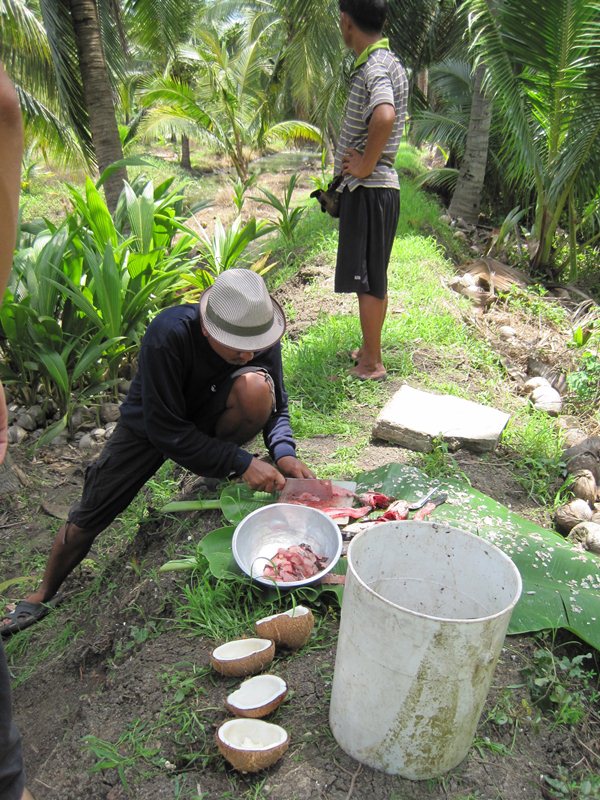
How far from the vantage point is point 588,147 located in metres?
5.79

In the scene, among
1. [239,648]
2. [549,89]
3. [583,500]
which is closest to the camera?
[239,648]

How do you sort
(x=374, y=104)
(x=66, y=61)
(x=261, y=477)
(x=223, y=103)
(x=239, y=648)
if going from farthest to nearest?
(x=223, y=103) < (x=66, y=61) < (x=374, y=104) < (x=261, y=477) < (x=239, y=648)

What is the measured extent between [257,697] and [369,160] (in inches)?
105

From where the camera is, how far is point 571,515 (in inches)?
107

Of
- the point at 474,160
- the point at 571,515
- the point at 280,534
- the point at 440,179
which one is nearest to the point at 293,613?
the point at 280,534

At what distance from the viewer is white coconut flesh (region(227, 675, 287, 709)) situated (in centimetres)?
164

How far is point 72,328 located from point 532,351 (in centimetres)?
324

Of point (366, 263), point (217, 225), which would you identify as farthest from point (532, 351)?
point (217, 225)

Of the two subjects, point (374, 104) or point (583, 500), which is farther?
point (374, 104)

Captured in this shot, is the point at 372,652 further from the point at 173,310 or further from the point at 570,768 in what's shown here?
the point at 173,310

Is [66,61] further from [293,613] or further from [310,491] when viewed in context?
[293,613]

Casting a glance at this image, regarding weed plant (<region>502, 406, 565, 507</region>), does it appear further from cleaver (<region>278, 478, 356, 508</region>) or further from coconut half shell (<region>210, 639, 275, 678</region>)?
coconut half shell (<region>210, 639, 275, 678</region>)

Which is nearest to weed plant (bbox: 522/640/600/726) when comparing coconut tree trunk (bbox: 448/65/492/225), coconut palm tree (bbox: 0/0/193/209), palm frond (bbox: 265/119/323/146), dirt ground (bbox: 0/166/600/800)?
dirt ground (bbox: 0/166/600/800)

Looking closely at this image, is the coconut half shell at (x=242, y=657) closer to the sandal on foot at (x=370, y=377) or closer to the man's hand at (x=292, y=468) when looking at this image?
the man's hand at (x=292, y=468)
